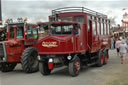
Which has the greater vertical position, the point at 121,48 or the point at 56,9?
the point at 56,9

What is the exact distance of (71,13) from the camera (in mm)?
12219

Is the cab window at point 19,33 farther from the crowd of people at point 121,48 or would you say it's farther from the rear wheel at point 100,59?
the crowd of people at point 121,48

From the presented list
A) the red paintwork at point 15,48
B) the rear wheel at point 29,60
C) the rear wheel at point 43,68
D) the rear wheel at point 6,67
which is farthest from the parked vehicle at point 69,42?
the rear wheel at point 6,67

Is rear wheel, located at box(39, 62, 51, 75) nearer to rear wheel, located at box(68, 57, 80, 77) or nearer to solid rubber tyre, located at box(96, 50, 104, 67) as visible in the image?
rear wheel, located at box(68, 57, 80, 77)

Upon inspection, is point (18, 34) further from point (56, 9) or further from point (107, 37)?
point (107, 37)

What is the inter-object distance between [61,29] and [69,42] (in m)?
0.99

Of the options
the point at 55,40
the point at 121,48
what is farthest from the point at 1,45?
the point at 121,48

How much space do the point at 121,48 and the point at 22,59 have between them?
7.22 m

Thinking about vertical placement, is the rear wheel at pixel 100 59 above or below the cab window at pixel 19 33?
below

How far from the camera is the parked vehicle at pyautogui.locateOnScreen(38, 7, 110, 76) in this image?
9.84 m

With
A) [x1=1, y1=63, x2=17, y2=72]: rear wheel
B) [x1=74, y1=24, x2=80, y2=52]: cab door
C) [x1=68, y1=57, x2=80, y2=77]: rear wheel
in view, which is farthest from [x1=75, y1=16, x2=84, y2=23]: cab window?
[x1=1, y1=63, x2=17, y2=72]: rear wheel

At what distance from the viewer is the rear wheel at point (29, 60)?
35.6 ft

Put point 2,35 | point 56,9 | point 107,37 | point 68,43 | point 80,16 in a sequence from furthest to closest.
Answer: point 107,37, point 2,35, point 56,9, point 80,16, point 68,43

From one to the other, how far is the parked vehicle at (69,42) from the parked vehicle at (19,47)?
1003mm
